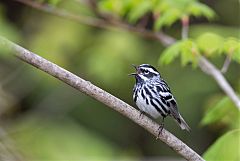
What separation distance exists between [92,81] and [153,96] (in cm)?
415

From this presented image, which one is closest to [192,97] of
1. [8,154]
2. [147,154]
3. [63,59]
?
[147,154]

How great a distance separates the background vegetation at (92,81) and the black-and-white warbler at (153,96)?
261 cm

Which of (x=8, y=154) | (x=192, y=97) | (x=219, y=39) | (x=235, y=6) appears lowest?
(x=8, y=154)

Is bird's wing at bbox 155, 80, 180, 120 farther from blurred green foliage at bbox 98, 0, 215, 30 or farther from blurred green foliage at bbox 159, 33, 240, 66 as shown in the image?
blurred green foliage at bbox 98, 0, 215, 30

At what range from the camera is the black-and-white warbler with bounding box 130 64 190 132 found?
16.0 ft

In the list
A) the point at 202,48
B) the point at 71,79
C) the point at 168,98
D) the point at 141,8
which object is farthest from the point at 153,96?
the point at 141,8

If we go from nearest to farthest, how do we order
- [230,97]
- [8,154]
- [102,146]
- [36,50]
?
[8,154]
[230,97]
[102,146]
[36,50]

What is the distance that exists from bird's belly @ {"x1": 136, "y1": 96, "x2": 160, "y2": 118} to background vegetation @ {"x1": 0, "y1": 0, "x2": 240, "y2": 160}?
282 centimetres

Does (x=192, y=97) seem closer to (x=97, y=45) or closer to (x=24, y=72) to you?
(x=97, y=45)

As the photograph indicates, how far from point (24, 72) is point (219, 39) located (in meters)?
4.04

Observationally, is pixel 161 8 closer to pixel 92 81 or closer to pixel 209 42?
pixel 209 42

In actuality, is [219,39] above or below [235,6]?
below

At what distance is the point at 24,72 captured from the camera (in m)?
8.82

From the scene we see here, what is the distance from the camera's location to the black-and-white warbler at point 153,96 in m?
4.86
